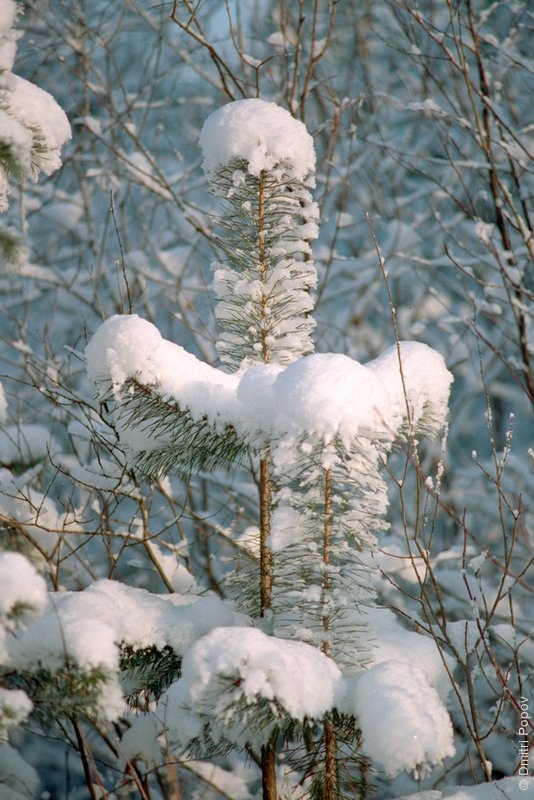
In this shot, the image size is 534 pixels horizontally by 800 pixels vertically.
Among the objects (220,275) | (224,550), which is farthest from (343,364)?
(224,550)

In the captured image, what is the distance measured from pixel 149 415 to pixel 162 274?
484cm

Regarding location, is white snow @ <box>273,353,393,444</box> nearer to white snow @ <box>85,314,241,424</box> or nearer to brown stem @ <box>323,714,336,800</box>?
white snow @ <box>85,314,241,424</box>

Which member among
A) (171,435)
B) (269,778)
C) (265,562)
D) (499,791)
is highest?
(171,435)

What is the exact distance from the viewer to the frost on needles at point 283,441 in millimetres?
1084

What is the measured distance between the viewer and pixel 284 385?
1.17 m

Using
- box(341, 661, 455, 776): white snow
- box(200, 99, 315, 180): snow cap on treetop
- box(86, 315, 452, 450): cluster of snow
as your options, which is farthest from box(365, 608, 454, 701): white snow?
box(200, 99, 315, 180): snow cap on treetop

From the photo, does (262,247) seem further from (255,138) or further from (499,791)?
(499,791)

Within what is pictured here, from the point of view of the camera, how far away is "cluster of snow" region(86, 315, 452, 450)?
112 cm

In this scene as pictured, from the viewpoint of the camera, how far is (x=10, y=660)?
1081 millimetres

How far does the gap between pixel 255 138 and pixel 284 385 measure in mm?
638

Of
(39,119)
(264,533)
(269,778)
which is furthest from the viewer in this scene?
(39,119)

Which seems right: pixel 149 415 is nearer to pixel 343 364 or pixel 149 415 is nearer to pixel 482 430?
pixel 343 364

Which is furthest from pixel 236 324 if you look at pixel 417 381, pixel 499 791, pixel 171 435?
pixel 499 791

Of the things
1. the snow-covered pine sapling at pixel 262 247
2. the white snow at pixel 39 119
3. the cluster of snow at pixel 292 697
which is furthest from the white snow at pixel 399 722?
the white snow at pixel 39 119
